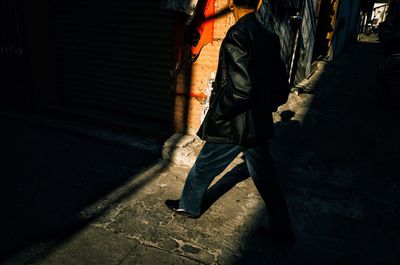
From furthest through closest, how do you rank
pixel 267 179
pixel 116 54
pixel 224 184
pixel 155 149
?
pixel 116 54
pixel 155 149
pixel 224 184
pixel 267 179

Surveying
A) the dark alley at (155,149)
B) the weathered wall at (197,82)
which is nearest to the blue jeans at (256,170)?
the dark alley at (155,149)

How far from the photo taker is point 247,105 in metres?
2.40

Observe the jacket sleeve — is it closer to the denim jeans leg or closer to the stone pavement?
the denim jeans leg

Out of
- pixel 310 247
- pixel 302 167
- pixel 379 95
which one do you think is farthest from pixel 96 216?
pixel 379 95

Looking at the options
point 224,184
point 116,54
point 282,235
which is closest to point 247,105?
point 282,235

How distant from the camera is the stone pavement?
2.60m

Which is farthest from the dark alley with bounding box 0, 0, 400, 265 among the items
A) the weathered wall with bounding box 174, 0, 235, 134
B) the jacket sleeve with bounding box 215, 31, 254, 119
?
the jacket sleeve with bounding box 215, 31, 254, 119

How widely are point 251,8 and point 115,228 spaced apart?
2.22 meters

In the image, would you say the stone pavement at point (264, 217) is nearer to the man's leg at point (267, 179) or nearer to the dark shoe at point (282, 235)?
the dark shoe at point (282, 235)

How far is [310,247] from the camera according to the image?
2744mm

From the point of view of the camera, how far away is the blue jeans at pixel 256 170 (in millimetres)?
2586

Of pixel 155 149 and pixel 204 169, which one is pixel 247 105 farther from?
pixel 155 149

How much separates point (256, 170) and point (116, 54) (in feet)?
11.4

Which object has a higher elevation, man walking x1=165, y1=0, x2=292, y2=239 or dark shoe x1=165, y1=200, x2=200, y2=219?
man walking x1=165, y1=0, x2=292, y2=239
